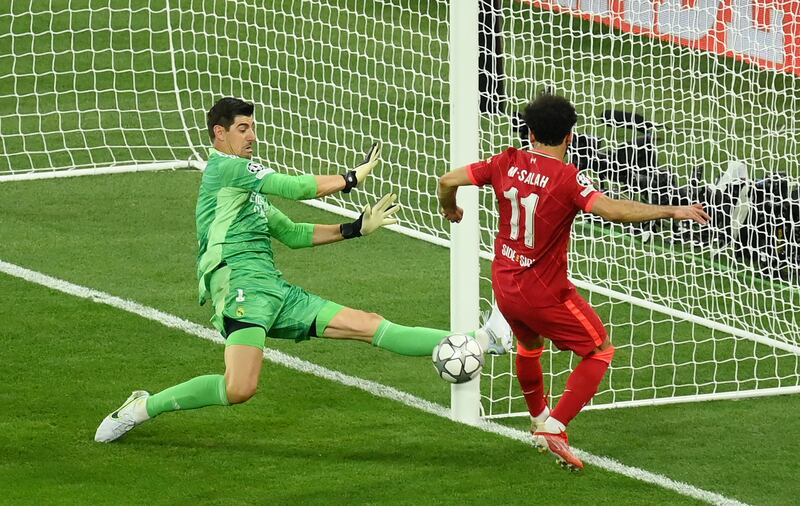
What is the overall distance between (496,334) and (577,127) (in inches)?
181

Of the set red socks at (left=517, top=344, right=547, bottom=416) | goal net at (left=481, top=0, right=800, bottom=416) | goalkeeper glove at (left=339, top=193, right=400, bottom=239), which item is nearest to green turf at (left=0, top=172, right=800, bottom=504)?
red socks at (left=517, top=344, right=547, bottom=416)

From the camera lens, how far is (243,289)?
7379mm

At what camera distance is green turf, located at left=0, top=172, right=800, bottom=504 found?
7.11 metres

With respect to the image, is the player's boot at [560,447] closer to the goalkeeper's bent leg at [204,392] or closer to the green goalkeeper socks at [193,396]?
the goalkeeper's bent leg at [204,392]

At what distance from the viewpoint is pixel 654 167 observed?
10477 mm

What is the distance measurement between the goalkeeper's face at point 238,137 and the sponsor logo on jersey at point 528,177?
4.32 feet

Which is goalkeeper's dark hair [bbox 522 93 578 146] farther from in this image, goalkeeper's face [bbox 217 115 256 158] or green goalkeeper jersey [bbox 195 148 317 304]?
goalkeeper's face [bbox 217 115 256 158]

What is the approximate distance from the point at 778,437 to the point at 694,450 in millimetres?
520

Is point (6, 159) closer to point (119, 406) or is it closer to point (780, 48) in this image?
point (119, 406)

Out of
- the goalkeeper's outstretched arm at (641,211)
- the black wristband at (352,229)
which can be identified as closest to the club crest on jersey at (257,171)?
the black wristband at (352,229)

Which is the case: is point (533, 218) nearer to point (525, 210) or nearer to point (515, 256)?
point (525, 210)

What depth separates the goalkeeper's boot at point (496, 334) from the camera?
783cm

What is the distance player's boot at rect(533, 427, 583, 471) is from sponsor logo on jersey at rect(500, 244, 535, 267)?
779 mm

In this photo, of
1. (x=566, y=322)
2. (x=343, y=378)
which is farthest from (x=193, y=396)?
(x=566, y=322)
